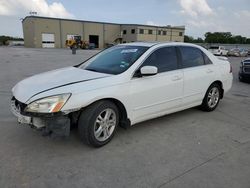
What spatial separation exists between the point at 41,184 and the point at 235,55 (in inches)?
1603

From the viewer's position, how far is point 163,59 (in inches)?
169

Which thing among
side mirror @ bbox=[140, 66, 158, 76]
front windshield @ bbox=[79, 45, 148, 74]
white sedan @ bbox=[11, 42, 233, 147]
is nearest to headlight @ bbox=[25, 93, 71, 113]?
white sedan @ bbox=[11, 42, 233, 147]

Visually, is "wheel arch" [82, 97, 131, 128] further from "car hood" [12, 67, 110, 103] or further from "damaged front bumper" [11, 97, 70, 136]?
"damaged front bumper" [11, 97, 70, 136]

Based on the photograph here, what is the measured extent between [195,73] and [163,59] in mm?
899

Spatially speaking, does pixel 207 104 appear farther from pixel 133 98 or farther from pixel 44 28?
pixel 44 28

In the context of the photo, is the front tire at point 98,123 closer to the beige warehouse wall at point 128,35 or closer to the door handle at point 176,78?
the door handle at point 176,78

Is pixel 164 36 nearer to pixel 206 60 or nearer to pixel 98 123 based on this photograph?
pixel 206 60

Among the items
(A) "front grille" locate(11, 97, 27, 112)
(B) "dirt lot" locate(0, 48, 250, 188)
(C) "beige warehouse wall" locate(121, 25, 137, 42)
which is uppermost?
(C) "beige warehouse wall" locate(121, 25, 137, 42)

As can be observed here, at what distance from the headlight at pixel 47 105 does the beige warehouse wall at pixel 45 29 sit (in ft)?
172

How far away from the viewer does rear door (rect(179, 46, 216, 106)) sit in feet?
15.2

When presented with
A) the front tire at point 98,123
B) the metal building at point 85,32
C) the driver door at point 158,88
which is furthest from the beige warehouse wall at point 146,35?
the front tire at point 98,123

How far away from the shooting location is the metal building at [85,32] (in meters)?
52.0

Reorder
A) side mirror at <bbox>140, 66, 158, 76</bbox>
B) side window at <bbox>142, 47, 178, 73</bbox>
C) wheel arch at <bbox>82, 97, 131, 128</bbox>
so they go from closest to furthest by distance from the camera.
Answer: wheel arch at <bbox>82, 97, 131, 128</bbox> < side mirror at <bbox>140, 66, 158, 76</bbox> < side window at <bbox>142, 47, 178, 73</bbox>

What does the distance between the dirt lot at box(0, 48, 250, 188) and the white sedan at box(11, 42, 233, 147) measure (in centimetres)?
32
